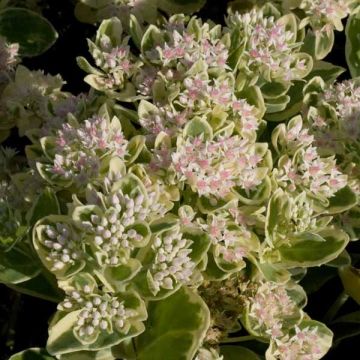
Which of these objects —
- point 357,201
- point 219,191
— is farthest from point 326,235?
point 219,191

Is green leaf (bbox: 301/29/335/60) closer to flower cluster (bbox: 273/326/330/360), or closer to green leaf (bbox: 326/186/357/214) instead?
green leaf (bbox: 326/186/357/214)

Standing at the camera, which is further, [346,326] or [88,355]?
[346,326]

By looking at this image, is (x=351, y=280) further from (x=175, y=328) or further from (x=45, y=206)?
(x=45, y=206)

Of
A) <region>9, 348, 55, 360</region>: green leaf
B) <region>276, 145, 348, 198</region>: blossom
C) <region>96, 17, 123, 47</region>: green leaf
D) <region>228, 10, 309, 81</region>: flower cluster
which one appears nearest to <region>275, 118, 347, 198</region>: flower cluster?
<region>276, 145, 348, 198</region>: blossom

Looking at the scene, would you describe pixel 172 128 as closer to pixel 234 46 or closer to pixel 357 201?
pixel 234 46

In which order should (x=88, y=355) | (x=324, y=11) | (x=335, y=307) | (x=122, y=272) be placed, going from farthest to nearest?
(x=335, y=307), (x=324, y=11), (x=88, y=355), (x=122, y=272)

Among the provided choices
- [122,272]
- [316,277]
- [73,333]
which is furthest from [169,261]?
[316,277]
